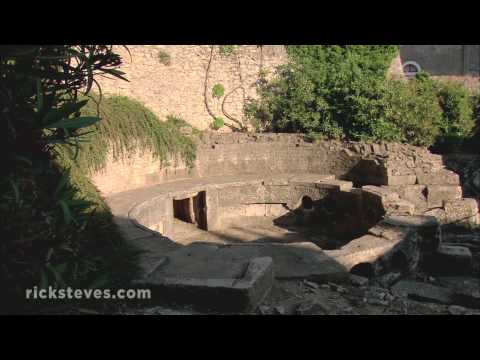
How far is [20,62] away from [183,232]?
8298 mm

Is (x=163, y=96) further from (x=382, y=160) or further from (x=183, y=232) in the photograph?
(x=382, y=160)

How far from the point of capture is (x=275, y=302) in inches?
178

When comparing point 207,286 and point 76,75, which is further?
point 207,286

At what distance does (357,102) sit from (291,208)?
365 centimetres

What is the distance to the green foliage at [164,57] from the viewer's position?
43.4 ft

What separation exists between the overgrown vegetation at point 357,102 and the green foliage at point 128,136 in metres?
3.42

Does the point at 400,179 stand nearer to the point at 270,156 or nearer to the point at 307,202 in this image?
the point at 307,202

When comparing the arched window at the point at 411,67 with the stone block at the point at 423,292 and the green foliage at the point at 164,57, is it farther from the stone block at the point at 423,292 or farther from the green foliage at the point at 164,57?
the stone block at the point at 423,292

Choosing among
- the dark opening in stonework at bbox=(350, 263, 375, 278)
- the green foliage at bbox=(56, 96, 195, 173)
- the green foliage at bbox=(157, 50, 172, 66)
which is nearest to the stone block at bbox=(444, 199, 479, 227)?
the dark opening in stonework at bbox=(350, 263, 375, 278)

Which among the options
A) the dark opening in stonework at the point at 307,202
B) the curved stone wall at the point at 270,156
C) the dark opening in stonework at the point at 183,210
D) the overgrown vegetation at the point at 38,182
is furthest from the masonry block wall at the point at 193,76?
the overgrown vegetation at the point at 38,182

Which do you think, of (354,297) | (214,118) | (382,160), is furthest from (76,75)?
(214,118)

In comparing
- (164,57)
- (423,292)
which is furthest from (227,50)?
(423,292)

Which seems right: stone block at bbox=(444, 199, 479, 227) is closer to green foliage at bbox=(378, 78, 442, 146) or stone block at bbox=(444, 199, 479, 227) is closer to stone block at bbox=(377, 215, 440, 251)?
stone block at bbox=(377, 215, 440, 251)

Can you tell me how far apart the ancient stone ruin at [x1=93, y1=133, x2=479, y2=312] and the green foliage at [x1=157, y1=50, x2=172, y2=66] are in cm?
284
